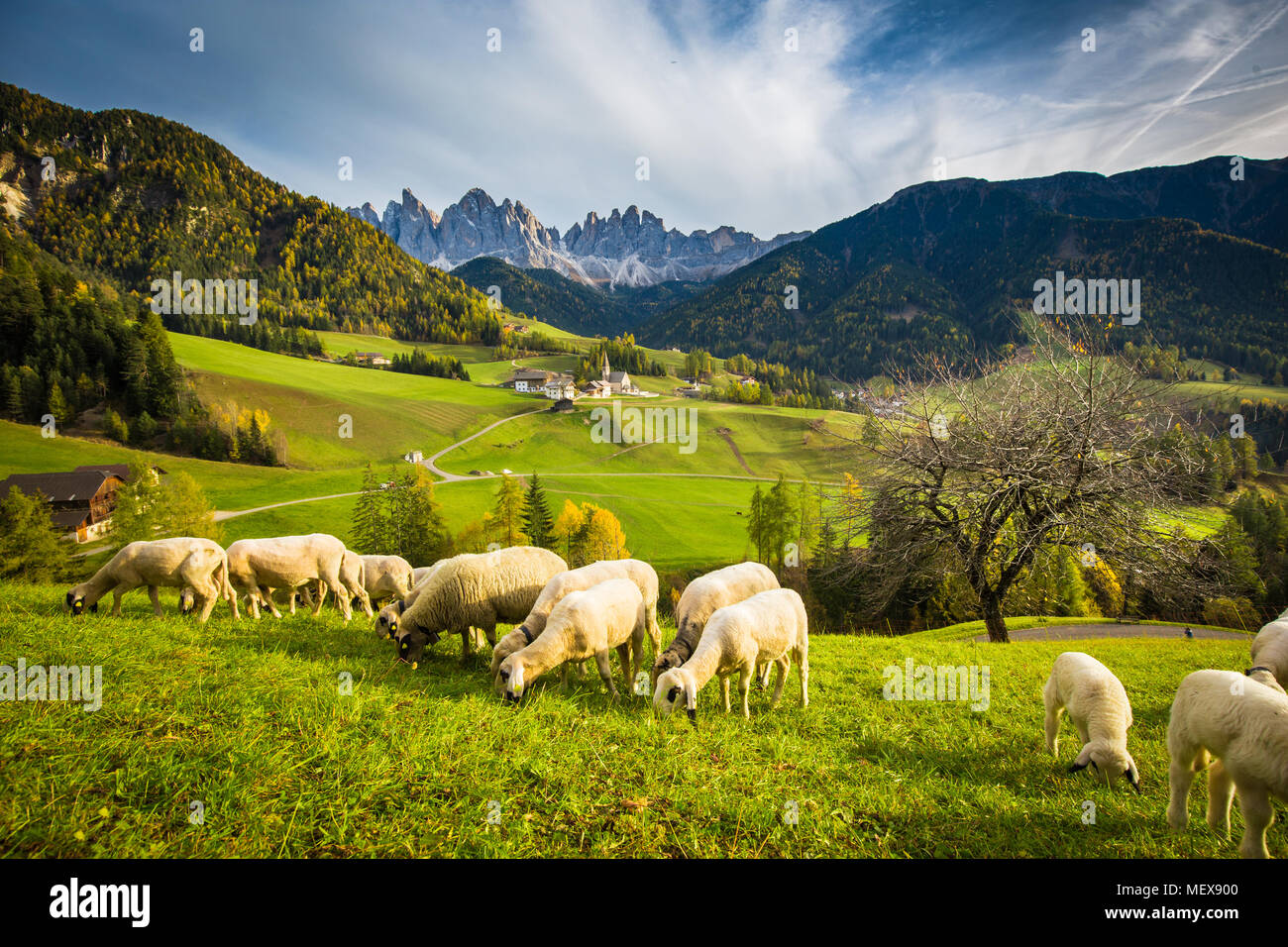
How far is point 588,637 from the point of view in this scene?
8133 mm

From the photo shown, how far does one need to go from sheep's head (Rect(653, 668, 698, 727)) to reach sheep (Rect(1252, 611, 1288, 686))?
8.66m

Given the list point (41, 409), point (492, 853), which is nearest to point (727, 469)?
point (492, 853)

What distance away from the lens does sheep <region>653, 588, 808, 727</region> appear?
7172 millimetres

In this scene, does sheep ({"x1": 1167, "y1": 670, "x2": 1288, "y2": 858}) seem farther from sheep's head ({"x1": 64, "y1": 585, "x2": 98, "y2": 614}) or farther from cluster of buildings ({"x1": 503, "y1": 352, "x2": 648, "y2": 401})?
cluster of buildings ({"x1": 503, "y1": 352, "x2": 648, "y2": 401})

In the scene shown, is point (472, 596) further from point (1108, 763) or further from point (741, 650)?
point (1108, 763)

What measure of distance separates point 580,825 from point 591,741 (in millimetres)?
1575

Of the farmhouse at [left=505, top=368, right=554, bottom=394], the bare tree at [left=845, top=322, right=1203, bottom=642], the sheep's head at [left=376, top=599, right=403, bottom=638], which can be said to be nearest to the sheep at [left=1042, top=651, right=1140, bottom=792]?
the bare tree at [left=845, top=322, right=1203, bottom=642]

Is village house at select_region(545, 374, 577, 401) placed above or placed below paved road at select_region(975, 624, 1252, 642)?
above

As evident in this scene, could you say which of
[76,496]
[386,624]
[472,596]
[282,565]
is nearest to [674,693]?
[472,596]

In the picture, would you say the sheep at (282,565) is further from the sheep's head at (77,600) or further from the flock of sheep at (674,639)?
the sheep's head at (77,600)

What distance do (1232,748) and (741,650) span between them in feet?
17.4

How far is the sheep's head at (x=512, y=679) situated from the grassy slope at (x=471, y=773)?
410 millimetres

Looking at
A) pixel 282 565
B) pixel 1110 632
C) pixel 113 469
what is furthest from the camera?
pixel 113 469

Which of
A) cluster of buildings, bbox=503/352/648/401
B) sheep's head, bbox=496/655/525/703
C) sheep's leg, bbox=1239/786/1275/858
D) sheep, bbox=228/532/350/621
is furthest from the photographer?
cluster of buildings, bbox=503/352/648/401
